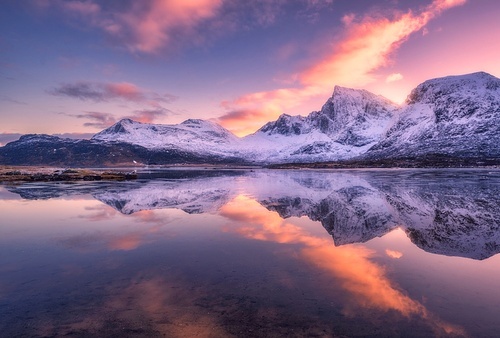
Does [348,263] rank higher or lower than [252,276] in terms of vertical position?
lower

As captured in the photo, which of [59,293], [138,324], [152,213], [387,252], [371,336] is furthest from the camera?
[152,213]

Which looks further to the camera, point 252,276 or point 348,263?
point 348,263

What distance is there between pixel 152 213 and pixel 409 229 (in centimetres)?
1902

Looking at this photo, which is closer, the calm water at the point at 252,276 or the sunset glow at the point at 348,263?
the calm water at the point at 252,276

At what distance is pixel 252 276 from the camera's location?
11.3 metres

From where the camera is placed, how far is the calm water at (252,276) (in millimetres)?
7938

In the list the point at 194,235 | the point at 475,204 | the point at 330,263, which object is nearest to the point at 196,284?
the point at 330,263

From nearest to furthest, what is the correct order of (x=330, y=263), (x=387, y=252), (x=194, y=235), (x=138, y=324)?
(x=138, y=324)
(x=330, y=263)
(x=387, y=252)
(x=194, y=235)

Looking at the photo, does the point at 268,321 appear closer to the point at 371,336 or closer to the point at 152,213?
the point at 371,336

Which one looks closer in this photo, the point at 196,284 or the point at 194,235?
the point at 196,284

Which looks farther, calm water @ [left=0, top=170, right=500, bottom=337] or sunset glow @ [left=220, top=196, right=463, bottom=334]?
sunset glow @ [left=220, top=196, right=463, bottom=334]

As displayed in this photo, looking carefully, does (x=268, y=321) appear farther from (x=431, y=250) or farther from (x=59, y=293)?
(x=431, y=250)

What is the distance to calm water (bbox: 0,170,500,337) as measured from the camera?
26.0 feet

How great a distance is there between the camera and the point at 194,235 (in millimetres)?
18031
